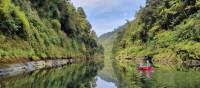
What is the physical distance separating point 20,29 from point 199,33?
102 ft

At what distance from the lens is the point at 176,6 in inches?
3777

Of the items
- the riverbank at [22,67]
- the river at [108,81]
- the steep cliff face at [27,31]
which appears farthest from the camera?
the steep cliff face at [27,31]

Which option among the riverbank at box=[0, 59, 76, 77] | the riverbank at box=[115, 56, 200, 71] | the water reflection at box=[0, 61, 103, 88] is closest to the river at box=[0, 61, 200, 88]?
the water reflection at box=[0, 61, 103, 88]

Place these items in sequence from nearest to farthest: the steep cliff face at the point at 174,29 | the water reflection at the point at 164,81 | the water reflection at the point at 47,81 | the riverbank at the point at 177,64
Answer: the water reflection at the point at 164,81, the water reflection at the point at 47,81, the riverbank at the point at 177,64, the steep cliff face at the point at 174,29

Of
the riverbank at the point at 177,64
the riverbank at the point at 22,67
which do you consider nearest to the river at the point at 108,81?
the riverbank at the point at 22,67

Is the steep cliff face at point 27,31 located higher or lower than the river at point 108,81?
higher

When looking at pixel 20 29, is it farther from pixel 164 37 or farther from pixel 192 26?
pixel 164 37

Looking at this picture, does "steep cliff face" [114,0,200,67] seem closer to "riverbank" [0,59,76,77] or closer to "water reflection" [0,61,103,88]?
"riverbank" [0,59,76,77]

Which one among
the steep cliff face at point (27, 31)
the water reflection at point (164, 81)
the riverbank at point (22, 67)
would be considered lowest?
the water reflection at point (164, 81)

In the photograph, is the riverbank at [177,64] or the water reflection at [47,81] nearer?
the water reflection at [47,81]

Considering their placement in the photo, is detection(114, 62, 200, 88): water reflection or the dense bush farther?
the dense bush

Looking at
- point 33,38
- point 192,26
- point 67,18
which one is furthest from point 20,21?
point 67,18

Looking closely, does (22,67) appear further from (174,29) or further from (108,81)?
(174,29)

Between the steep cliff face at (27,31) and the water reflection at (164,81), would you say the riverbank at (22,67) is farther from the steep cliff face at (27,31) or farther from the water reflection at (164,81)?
the water reflection at (164,81)
